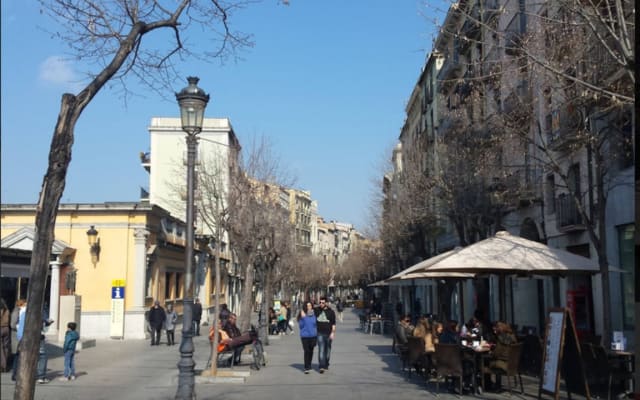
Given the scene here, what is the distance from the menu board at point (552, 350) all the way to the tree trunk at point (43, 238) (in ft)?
24.8

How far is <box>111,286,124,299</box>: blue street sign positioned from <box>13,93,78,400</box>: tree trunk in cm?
2281

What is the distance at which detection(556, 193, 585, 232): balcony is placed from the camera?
65.7ft

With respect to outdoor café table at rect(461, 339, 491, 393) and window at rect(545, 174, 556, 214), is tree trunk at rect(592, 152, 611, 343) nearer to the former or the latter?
outdoor café table at rect(461, 339, 491, 393)

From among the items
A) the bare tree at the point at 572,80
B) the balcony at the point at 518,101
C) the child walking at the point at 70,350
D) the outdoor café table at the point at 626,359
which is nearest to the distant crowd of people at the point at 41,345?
the child walking at the point at 70,350

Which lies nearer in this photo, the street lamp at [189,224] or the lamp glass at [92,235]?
the street lamp at [189,224]

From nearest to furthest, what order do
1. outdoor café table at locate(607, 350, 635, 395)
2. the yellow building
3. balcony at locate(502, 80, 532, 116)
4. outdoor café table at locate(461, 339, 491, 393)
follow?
1. outdoor café table at locate(607, 350, 635, 395)
2. outdoor café table at locate(461, 339, 491, 393)
3. balcony at locate(502, 80, 532, 116)
4. the yellow building

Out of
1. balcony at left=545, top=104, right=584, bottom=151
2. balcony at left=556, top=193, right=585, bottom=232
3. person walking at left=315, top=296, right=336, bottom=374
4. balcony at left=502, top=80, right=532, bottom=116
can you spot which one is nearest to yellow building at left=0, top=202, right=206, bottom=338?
person walking at left=315, top=296, right=336, bottom=374

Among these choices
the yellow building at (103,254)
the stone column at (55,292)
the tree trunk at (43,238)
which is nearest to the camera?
the tree trunk at (43,238)

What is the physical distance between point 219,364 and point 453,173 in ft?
35.1

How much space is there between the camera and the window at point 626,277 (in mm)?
17547

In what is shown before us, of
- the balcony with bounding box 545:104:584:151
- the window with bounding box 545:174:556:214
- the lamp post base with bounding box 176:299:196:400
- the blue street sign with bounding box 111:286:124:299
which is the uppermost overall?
the balcony with bounding box 545:104:584:151

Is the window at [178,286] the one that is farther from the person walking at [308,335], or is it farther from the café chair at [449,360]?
the café chair at [449,360]

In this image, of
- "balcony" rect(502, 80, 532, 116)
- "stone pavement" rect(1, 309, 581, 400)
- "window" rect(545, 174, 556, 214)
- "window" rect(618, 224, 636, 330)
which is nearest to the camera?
"stone pavement" rect(1, 309, 581, 400)

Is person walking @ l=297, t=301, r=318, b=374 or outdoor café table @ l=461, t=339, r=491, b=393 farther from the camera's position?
person walking @ l=297, t=301, r=318, b=374
